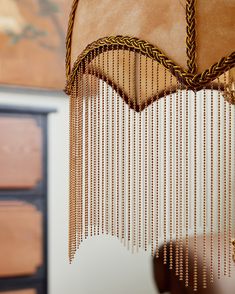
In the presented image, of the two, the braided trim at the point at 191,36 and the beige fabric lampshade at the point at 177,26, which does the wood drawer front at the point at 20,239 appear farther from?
the braided trim at the point at 191,36

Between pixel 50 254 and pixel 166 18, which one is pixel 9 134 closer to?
pixel 50 254

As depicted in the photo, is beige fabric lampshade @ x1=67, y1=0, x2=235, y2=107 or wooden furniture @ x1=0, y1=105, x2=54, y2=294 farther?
wooden furniture @ x1=0, y1=105, x2=54, y2=294

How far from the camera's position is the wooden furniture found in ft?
5.10

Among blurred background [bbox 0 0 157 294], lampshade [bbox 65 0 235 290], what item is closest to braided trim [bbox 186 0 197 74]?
lampshade [bbox 65 0 235 290]

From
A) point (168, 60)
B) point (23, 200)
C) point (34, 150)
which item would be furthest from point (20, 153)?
point (168, 60)

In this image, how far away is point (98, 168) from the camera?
864mm

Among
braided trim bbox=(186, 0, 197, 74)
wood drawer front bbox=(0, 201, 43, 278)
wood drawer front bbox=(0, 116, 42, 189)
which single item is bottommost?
wood drawer front bbox=(0, 201, 43, 278)

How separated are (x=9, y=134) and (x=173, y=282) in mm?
774

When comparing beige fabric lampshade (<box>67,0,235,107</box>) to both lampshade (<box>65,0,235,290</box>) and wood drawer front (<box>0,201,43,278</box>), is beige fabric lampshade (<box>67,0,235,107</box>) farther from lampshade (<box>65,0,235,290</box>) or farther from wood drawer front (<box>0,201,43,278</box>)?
wood drawer front (<box>0,201,43,278</box>)

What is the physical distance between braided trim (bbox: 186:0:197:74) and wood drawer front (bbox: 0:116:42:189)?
1043 mm

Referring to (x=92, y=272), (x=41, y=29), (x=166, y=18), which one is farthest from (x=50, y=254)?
(x=166, y=18)

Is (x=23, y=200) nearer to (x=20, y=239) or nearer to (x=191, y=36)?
(x=20, y=239)

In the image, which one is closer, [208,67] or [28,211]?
[208,67]

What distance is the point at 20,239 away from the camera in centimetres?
158
